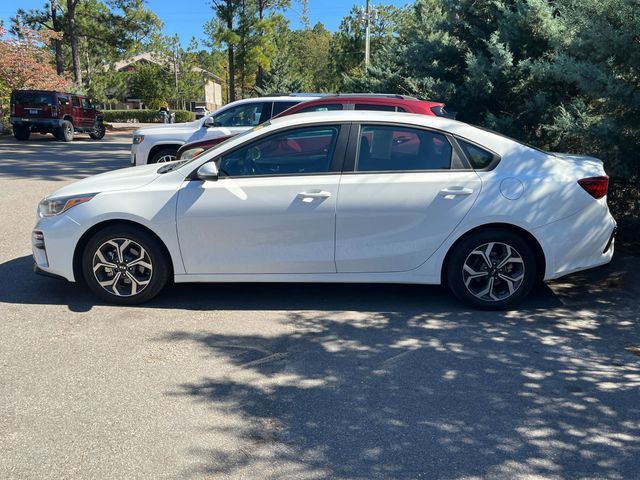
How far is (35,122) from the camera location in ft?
76.5

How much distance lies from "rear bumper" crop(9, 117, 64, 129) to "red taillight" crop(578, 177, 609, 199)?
2293 cm

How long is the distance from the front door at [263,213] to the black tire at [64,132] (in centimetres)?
2151

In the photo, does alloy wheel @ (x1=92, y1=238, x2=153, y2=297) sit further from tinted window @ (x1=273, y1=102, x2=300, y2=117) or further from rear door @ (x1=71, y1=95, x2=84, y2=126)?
rear door @ (x1=71, y1=95, x2=84, y2=126)

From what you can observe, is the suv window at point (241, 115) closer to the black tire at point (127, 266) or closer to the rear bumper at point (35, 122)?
the black tire at point (127, 266)

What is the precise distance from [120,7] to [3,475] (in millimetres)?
36154

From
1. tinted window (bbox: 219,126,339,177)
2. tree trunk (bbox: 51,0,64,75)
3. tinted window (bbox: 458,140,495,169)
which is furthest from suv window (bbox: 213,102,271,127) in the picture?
tree trunk (bbox: 51,0,64,75)

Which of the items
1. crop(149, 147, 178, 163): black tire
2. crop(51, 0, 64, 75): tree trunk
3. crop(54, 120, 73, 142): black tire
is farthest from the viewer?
crop(51, 0, 64, 75): tree trunk

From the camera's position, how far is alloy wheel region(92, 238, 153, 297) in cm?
498

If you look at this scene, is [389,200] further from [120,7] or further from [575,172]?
[120,7]

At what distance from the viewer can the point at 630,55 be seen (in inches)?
237

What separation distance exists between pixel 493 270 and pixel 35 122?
74.9 feet

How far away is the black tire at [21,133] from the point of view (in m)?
23.5

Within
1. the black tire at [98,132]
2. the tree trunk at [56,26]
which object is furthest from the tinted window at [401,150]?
the tree trunk at [56,26]

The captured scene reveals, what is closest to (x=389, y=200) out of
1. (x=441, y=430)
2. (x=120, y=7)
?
(x=441, y=430)
